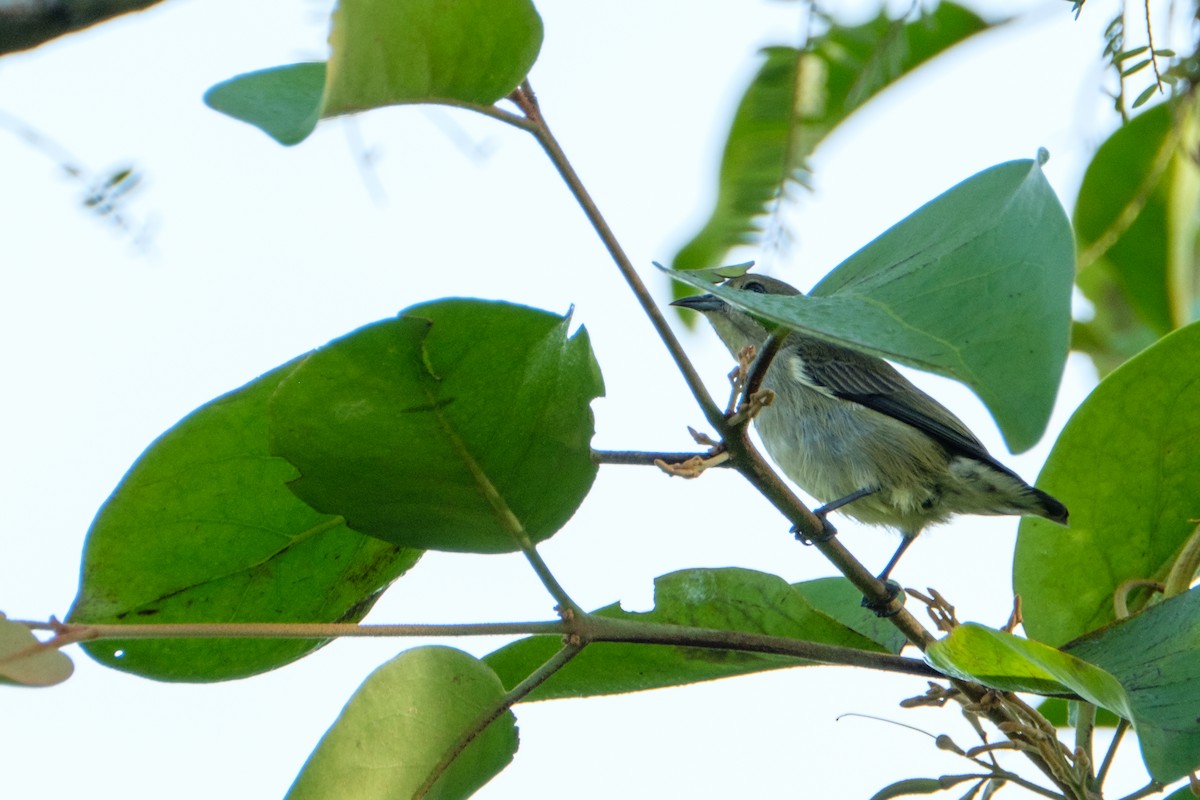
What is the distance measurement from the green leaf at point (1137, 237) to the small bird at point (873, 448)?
1.96 feet

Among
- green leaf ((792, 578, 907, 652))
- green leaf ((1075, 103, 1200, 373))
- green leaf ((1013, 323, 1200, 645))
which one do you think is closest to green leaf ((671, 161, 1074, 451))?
green leaf ((1013, 323, 1200, 645))

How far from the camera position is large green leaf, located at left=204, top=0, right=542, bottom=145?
146cm

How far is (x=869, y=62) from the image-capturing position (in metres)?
2.74

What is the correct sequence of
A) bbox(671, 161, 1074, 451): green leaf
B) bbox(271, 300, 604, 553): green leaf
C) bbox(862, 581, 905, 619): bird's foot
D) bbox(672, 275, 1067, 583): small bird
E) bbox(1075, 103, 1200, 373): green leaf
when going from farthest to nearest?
bbox(672, 275, 1067, 583): small bird < bbox(1075, 103, 1200, 373): green leaf < bbox(862, 581, 905, 619): bird's foot < bbox(271, 300, 604, 553): green leaf < bbox(671, 161, 1074, 451): green leaf

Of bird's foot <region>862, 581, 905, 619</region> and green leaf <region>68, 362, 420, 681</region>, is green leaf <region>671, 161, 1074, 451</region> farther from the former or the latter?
green leaf <region>68, 362, 420, 681</region>

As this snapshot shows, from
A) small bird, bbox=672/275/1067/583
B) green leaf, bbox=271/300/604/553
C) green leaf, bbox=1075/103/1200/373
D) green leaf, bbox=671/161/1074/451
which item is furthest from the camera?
small bird, bbox=672/275/1067/583

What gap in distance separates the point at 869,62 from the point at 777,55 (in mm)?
203

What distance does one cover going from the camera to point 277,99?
1.53m

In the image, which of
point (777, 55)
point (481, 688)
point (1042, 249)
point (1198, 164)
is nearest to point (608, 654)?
point (481, 688)

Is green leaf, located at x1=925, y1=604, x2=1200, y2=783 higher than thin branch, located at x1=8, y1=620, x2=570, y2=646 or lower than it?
lower

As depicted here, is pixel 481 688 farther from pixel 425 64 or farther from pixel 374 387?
pixel 425 64

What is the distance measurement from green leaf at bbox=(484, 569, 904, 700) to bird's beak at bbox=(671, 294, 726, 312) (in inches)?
93.7

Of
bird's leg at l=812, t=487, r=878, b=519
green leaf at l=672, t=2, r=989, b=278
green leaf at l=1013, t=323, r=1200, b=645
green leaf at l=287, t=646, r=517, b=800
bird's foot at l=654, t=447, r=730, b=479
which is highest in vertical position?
green leaf at l=672, t=2, r=989, b=278

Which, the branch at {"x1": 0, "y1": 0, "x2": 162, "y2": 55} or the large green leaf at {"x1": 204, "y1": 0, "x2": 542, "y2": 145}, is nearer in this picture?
the large green leaf at {"x1": 204, "y1": 0, "x2": 542, "y2": 145}
